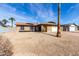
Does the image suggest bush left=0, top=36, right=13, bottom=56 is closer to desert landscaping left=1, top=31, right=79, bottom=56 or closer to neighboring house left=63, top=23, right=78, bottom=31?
desert landscaping left=1, top=31, right=79, bottom=56

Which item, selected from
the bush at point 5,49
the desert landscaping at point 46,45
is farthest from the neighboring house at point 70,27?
the bush at point 5,49

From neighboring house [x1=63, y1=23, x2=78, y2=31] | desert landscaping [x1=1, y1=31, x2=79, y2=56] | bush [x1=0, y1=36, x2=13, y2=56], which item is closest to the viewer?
bush [x1=0, y1=36, x2=13, y2=56]

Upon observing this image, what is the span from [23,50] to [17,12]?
50.9 inches

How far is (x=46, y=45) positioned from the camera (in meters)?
3.35

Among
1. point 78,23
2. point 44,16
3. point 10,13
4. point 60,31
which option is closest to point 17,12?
point 10,13

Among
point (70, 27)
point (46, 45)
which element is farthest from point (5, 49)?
point (70, 27)

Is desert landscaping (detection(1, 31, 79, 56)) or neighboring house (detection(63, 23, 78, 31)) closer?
desert landscaping (detection(1, 31, 79, 56))

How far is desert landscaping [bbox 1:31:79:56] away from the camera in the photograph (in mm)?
3020

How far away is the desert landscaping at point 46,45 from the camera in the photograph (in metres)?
3.02

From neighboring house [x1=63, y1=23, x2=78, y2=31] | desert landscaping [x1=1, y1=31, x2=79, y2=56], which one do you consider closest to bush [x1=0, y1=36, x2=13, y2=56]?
desert landscaping [x1=1, y1=31, x2=79, y2=56]

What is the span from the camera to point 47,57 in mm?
2924

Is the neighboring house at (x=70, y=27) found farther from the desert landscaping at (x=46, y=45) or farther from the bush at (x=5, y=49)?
the bush at (x=5, y=49)

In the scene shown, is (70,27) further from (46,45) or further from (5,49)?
(5,49)

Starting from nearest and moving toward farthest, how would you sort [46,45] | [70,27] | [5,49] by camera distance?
[5,49] < [46,45] < [70,27]
